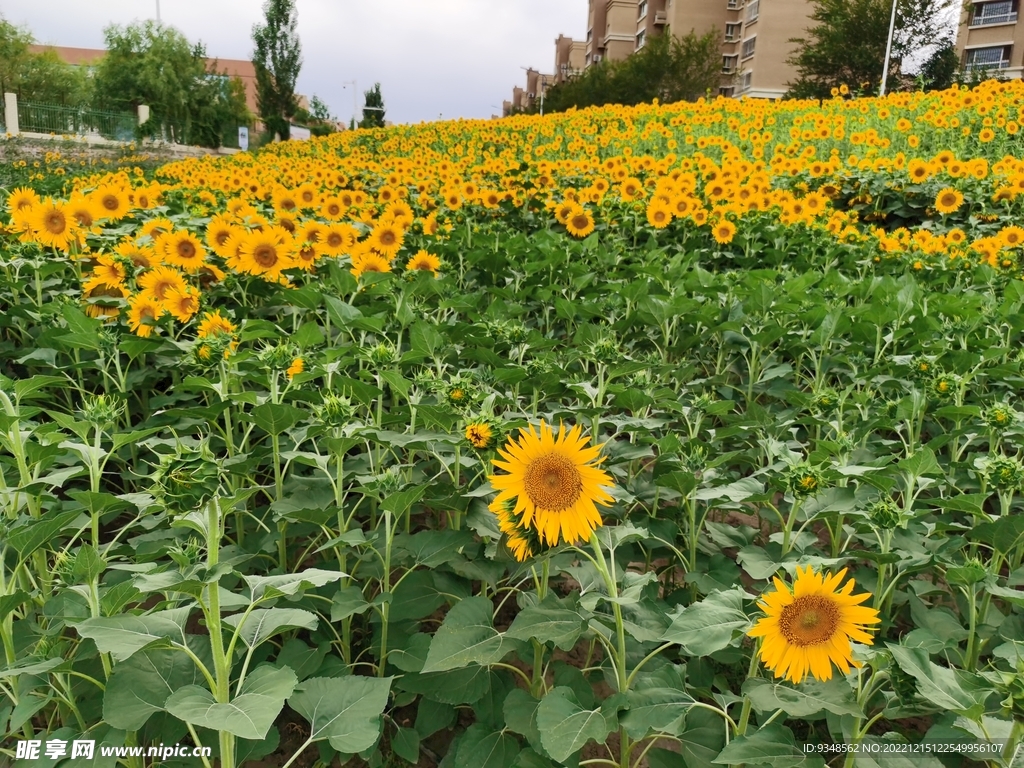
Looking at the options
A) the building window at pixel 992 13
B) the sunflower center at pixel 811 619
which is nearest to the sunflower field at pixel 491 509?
the sunflower center at pixel 811 619

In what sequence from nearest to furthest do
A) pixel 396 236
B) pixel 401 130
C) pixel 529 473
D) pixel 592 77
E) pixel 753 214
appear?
1. pixel 529 473
2. pixel 396 236
3. pixel 753 214
4. pixel 401 130
5. pixel 592 77

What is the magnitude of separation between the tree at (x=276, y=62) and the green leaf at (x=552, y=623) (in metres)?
52.3

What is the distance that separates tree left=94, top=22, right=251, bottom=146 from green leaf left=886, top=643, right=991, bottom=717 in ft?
150

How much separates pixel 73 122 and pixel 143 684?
142 ft

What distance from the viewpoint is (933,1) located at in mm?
39531

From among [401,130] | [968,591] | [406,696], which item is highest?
[401,130]

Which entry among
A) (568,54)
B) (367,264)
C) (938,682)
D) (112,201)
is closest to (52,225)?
(112,201)

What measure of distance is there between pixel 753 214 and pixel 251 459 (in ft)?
16.5

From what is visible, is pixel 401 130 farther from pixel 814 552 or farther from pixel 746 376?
pixel 814 552

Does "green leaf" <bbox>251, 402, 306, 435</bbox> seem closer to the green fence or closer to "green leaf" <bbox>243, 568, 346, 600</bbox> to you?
"green leaf" <bbox>243, 568, 346, 600</bbox>

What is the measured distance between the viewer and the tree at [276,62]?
4831cm

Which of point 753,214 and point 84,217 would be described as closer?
point 84,217

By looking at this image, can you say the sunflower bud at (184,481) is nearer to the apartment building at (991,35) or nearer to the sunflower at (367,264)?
the sunflower at (367,264)

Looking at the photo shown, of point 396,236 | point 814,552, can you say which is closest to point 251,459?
point 814,552
